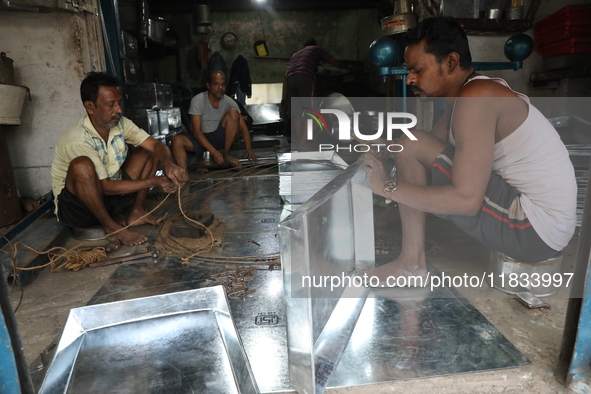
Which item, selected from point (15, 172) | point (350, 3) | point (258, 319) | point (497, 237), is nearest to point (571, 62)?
point (497, 237)

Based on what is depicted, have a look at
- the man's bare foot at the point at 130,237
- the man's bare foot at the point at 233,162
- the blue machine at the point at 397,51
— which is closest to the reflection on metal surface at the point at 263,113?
the man's bare foot at the point at 233,162

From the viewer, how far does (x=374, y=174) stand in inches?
79.4

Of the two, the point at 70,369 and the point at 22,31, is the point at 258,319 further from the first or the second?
the point at 22,31

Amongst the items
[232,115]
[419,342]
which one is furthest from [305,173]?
[232,115]

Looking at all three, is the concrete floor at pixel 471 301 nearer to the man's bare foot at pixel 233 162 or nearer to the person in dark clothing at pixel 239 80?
the man's bare foot at pixel 233 162

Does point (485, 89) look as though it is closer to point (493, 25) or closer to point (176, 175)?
point (176, 175)

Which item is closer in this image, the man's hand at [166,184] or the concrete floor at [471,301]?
the concrete floor at [471,301]

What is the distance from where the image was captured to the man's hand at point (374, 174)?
78.9 inches

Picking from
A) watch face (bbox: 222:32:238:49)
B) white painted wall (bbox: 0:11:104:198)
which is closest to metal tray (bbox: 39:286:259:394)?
white painted wall (bbox: 0:11:104:198)

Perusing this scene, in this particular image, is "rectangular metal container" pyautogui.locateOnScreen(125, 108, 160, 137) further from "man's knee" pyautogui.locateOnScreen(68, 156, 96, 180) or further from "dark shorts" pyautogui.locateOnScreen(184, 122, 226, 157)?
"man's knee" pyautogui.locateOnScreen(68, 156, 96, 180)

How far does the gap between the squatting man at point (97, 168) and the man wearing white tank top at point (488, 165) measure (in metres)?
1.76

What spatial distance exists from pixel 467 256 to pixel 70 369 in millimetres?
2219

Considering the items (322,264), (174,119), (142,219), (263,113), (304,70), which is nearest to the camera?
(322,264)

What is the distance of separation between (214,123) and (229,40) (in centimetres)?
727
